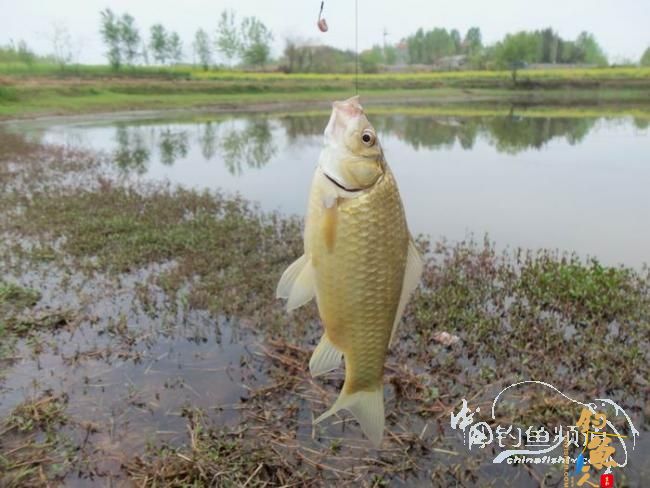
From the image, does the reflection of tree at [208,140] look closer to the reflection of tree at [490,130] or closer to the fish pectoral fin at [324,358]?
the reflection of tree at [490,130]

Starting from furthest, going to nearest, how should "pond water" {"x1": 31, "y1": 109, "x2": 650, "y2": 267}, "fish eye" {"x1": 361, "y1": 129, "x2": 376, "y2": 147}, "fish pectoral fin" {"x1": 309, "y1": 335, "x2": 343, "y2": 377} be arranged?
"pond water" {"x1": 31, "y1": 109, "x2": 650, "y2": 267}, "fish pectoral fin" {"x1": 309, "y1": 335, "x2": 343, "y2": 377}, "fish eye" {"x1": 361, "y1": 129, "x2": 376, "y2": 147}

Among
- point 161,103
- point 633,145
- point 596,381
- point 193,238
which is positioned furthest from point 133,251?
point 161,103

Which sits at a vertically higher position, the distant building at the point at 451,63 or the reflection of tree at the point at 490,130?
the distant building at the point at 451,63

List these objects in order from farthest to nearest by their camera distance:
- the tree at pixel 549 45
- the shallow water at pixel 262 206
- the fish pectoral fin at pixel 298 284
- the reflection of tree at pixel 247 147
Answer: the tree at pixel 549 45 → the reflection of tree at pixel 247 147 → the shallow water at pixel 262 206 → the fish pectoral fin at pixel 298 284

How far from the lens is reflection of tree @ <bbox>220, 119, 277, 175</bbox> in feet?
57.3

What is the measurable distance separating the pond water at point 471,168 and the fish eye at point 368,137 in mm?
7202

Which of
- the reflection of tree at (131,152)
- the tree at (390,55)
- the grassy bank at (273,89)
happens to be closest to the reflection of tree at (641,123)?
the grassy bank at (273,89)

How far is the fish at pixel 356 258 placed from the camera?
2.06m

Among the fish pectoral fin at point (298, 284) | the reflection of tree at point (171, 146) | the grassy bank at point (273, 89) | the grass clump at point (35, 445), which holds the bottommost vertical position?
the grass clump at point (35, 445)

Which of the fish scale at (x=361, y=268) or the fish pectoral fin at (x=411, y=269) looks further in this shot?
the fish pectoral fin at (x=411, y=269)

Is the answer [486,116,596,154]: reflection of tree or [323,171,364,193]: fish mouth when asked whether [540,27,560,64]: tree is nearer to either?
[486,116,596,154]: reflection of tree

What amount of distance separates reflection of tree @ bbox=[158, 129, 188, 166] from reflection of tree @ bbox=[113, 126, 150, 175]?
649mm

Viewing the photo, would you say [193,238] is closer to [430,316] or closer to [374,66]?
[430,316]

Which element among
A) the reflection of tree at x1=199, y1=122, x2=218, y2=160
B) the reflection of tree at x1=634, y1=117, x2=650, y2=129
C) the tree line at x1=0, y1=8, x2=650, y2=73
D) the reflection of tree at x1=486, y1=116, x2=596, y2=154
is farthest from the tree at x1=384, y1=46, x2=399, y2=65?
the reflection of tree at x1=199, y1=122, x2=218, y2=160
